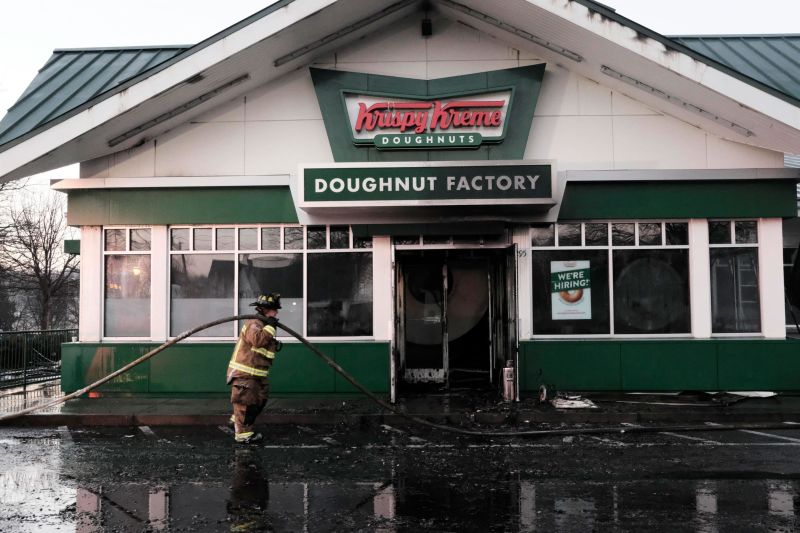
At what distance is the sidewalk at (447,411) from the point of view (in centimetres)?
1020

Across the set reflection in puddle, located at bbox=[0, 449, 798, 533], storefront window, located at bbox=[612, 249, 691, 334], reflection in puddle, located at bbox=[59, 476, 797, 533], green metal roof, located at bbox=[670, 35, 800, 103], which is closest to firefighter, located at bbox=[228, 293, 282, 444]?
reflection in puddle, located at bbox=[0, 449, 798, 533]

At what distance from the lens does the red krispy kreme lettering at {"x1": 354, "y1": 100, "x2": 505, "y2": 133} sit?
1232 cm

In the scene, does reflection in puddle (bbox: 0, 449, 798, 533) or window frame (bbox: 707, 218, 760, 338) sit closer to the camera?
reflection in puddle (bbox: 0, 449, 798, 533)

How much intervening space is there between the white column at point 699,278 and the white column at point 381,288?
5.75 metres

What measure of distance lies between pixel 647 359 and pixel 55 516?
10.0 metres

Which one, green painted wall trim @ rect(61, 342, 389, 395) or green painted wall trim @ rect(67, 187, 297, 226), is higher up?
green painted wall trim @ rect(67, 187, 297, 226)

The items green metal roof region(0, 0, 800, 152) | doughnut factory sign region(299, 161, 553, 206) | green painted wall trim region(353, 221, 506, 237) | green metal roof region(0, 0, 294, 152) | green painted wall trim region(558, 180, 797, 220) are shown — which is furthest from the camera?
green painted wall trim region(558, 180, 797, 220)

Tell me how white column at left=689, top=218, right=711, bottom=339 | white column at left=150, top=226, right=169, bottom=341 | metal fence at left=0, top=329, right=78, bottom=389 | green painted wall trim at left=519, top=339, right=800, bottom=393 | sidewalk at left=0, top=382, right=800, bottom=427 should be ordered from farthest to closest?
metal fence at left=0, top=329, right=78, bottom=389, white column at left=150, top=226, right=169, bottom=341, white column at left=689, top=218, right=711, bottom=339, green painted wall trim at left=519, top=339, right=800, bottom=393, sidewalk at left=0, top=382, right=800, bottom=427

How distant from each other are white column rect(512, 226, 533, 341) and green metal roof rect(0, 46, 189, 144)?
766 centimetres

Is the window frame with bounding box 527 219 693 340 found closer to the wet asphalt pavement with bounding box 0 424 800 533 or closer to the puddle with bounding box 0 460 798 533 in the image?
the wet asphalt pavement with bounding box 0 424 800 533

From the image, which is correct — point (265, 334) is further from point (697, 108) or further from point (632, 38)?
point (697, 108)

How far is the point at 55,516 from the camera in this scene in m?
5.73

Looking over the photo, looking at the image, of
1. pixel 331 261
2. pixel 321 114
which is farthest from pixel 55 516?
Answer: pixel 321 114

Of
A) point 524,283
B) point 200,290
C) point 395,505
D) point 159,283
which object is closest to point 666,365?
point 524,283
